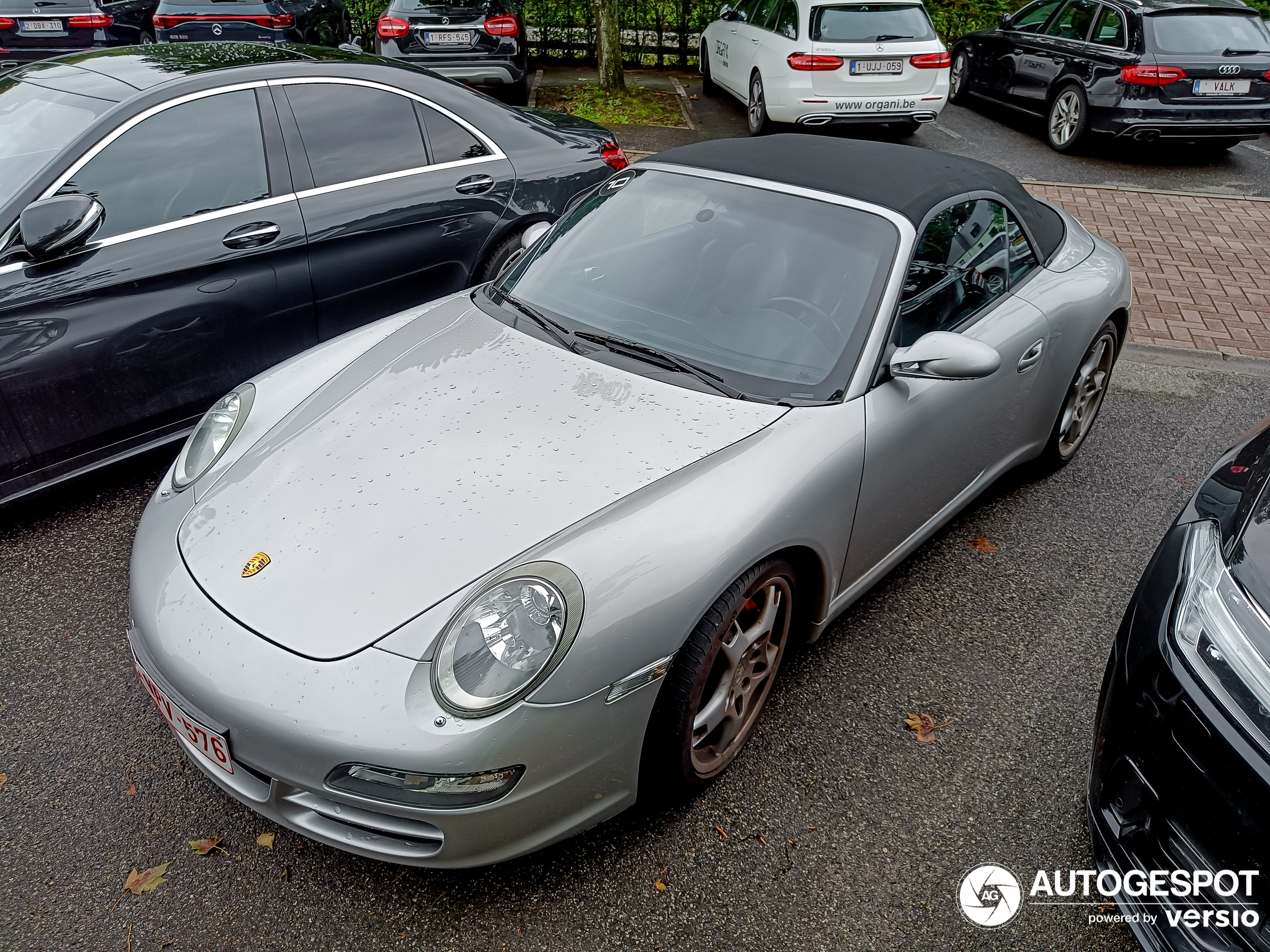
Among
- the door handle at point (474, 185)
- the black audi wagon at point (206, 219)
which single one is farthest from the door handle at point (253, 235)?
the door handle at point (474, 185)

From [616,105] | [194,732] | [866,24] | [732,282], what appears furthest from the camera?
[616,105]

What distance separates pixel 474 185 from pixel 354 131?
1.98 feet

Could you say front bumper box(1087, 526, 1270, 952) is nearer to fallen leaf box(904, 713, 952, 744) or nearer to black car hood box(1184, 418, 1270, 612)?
black car hood box(1184, 418, 1270, 612)

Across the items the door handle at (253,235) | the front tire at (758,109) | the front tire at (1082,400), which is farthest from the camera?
the front tire at (758,109)

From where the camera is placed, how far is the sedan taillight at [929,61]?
9.08 metres

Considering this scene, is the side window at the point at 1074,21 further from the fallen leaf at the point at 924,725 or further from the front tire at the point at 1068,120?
the fallen leaf at the point at 924,725

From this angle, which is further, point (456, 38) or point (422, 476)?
point (456, 38)

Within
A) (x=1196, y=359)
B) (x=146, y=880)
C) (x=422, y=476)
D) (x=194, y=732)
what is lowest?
(x=1196, y=359)

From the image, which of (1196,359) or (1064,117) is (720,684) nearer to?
(1196,359)

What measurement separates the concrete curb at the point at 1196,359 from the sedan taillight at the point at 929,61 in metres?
4.56

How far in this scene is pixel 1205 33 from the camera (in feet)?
29.4

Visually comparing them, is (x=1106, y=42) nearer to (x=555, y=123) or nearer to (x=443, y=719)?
(x=555, y=123)

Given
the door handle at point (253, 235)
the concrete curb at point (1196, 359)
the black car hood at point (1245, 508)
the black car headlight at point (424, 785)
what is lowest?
the concrete curb at point (1196, 359)

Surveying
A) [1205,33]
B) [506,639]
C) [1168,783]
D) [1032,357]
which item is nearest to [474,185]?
[1032,357]
